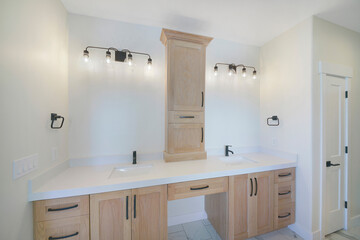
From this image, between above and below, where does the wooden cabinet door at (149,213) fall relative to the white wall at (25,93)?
below

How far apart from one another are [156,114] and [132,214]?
43.5 inches

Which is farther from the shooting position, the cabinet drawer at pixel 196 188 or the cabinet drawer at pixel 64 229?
the cabinet drawer at pixel 196 188

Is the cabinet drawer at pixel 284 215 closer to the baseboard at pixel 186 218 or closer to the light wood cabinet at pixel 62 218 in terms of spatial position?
the baseboard at pixel 186 218

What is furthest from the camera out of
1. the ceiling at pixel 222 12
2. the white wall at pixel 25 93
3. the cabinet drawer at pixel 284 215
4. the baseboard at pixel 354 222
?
the baseboard at pixel 354 222

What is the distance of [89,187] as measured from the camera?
3.61ft

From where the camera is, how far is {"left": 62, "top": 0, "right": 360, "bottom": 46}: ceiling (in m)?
1.47

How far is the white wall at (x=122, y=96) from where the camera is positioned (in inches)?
63.9

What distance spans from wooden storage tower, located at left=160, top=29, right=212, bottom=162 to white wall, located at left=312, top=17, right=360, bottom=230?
4.35 ft

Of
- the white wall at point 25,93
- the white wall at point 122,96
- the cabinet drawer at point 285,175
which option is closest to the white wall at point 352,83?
the cabinet drawer at point 285,175

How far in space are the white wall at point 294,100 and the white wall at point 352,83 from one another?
0.07m

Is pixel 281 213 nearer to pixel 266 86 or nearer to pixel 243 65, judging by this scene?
pixel 266 86

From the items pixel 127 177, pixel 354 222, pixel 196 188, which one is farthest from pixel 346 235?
pixel 127 177

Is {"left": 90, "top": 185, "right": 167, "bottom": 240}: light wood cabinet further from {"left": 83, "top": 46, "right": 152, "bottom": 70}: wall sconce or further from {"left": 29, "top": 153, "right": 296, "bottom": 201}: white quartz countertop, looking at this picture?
{"left": 83, "top": 46, "right": 152, "bottom": 70}: wall sconce

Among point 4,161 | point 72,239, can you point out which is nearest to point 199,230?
point 72,239
